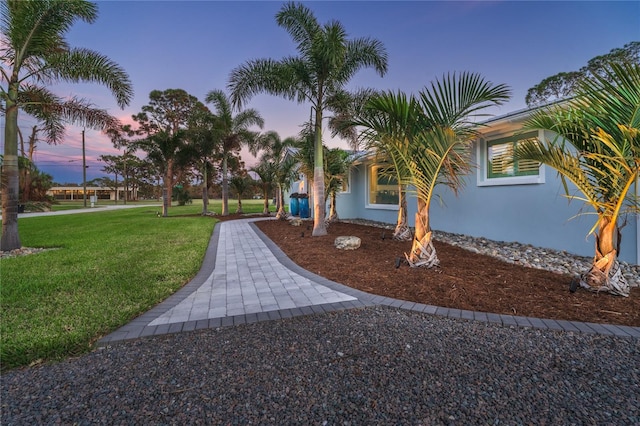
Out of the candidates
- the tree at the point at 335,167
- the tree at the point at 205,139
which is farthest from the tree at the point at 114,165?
the tree at the point at 335,167

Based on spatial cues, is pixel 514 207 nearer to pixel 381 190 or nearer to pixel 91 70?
pixel 381 190

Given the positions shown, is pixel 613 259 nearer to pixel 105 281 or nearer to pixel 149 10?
pixel 105 281

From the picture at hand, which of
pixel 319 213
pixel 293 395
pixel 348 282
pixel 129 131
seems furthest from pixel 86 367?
pixel 129 131

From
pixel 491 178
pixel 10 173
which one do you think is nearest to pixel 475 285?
pixel 491 178

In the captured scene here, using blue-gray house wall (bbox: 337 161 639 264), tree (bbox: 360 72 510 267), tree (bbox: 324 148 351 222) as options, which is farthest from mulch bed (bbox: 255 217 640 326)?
tree (bbox: 324 148 351 222)

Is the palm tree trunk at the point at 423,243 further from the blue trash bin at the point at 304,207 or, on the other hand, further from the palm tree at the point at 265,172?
the palm tree at the point at 265,172

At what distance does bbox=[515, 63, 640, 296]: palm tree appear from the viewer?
124 inches

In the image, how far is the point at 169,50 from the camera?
10648mm

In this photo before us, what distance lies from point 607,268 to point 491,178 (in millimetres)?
3867

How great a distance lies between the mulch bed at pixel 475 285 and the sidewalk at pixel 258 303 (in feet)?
0.67

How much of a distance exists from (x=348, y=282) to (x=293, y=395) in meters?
2.54

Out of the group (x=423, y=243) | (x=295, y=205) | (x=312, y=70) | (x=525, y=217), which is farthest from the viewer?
(x=295, y=205)

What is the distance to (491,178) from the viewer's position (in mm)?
7012

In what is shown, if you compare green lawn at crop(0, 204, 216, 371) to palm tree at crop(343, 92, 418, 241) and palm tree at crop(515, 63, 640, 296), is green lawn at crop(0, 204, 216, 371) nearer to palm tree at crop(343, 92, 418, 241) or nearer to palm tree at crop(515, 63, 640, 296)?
palm tree at crop(343, 92, 418, 241)
